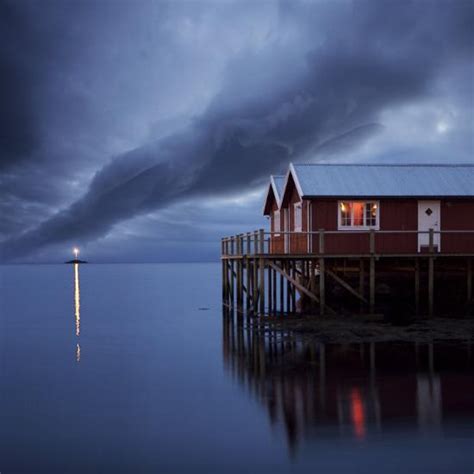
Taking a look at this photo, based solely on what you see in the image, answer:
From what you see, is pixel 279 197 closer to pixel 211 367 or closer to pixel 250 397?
pixel 211 367

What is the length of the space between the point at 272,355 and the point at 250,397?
14.7 feet

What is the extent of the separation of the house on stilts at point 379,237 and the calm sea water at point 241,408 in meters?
4.67

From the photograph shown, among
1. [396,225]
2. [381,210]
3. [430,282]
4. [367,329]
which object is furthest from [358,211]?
[367,329]

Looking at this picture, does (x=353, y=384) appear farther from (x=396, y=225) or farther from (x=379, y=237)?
(x=396, y=225)

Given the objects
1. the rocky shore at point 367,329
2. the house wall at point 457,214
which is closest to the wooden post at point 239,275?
the rocky shore at point 367,329

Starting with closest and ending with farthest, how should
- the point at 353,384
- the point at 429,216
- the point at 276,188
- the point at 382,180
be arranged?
the point at 353,384 < the point at 429,216 < the point at 382,180 < the point at 276,188

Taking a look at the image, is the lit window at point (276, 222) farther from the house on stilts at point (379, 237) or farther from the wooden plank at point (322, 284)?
the wooden plank at point (322, 284)

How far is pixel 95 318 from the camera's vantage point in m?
42.2

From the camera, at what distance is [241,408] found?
15383mm

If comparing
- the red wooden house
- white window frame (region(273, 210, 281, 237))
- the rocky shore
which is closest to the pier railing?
the red wooden house

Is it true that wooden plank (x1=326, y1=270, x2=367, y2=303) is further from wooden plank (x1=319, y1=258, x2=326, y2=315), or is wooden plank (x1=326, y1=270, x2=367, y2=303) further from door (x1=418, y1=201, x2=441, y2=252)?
door (x1=418, y1=201, x2=441, y2=252)

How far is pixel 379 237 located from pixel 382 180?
2.98 m

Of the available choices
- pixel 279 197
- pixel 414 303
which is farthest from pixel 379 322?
pixel 279 197

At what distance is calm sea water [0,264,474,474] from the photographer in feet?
39.0
